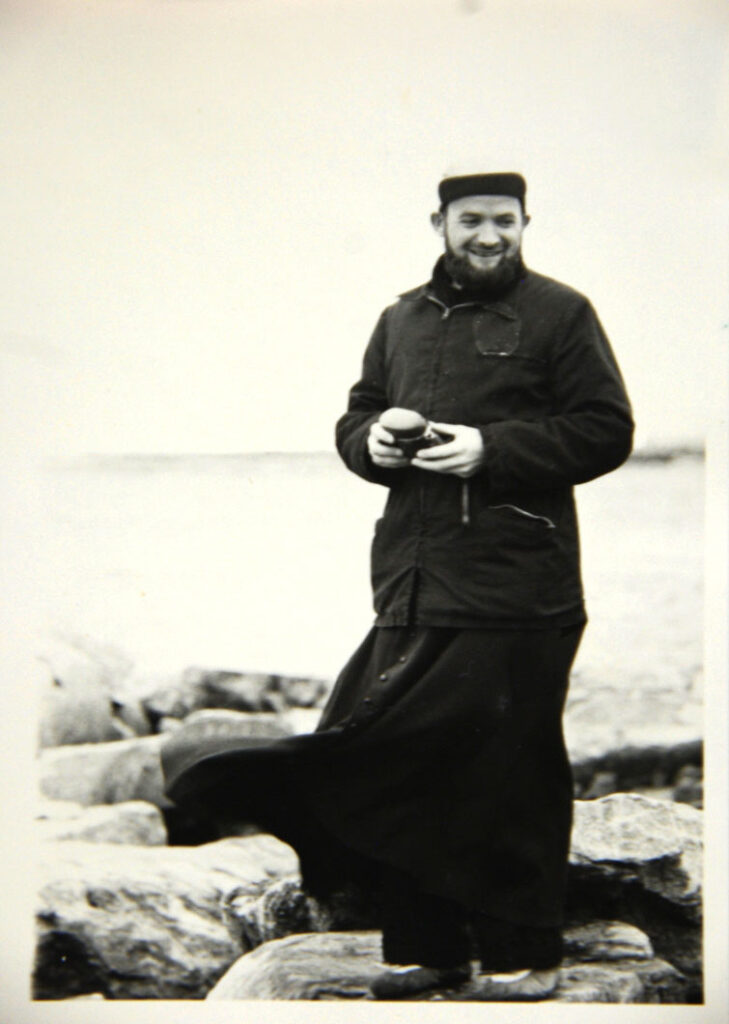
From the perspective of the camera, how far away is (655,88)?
2.73 metres

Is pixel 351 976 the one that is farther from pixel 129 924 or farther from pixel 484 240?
pixel 484 240

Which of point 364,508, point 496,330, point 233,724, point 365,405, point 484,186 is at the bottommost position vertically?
point 233,724

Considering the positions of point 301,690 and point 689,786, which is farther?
point 301,690

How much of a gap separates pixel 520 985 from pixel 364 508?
1062 mm

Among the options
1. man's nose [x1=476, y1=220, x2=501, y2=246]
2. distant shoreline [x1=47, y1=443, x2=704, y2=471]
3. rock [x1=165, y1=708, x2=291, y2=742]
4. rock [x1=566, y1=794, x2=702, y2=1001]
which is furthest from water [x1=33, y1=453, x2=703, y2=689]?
man's nose [x1=476, y1=220, x2=501, y2=246]

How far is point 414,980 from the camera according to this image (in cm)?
254

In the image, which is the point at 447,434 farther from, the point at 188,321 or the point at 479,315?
the point at 188,321

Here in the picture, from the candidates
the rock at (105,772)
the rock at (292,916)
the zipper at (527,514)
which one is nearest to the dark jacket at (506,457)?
the zipper at (527,514)

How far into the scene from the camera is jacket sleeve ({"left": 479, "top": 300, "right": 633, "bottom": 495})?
246 centimetres

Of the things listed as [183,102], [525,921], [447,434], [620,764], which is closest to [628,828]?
[620,764]

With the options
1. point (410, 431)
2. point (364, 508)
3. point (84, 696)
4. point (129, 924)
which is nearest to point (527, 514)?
point (410, 431)

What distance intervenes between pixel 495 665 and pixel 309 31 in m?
1.49

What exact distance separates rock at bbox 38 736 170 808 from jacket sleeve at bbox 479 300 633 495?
3.63ft

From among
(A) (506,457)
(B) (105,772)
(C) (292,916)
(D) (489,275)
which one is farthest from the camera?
(B) (105,772)
